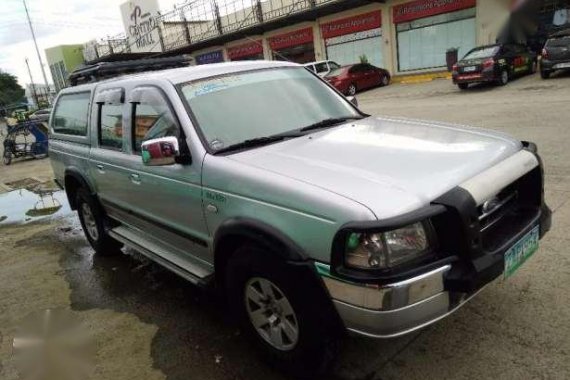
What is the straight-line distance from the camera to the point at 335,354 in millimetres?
2506

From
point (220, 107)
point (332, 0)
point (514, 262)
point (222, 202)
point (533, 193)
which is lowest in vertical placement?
point (514, 262)

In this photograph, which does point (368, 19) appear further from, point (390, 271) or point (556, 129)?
point (390, 271)

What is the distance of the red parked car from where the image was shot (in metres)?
20.5

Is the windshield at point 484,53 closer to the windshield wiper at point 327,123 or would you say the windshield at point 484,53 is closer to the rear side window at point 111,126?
the windshield wiper at point 327,123

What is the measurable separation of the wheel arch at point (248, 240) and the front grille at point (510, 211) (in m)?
1.01

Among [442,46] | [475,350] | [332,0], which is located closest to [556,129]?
[475,350]

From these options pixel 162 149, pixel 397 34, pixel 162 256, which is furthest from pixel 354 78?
pixel 162 149

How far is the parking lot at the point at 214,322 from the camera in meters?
2.75

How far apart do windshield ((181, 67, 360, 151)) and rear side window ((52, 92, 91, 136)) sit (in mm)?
1984

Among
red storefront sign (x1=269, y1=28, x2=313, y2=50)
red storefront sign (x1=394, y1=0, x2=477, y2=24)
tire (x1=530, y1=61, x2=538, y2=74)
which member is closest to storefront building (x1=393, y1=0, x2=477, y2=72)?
red storefront sign (x1=394, y1=0, x2=477, y2=24)

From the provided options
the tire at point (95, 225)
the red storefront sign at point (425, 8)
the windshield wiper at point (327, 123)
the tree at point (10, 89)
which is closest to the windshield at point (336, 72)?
the red storefront sign at point (425, 8)

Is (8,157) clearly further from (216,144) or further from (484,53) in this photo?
(484,53)

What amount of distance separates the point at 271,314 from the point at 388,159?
1.13 m

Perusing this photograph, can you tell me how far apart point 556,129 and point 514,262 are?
6.68 meters
